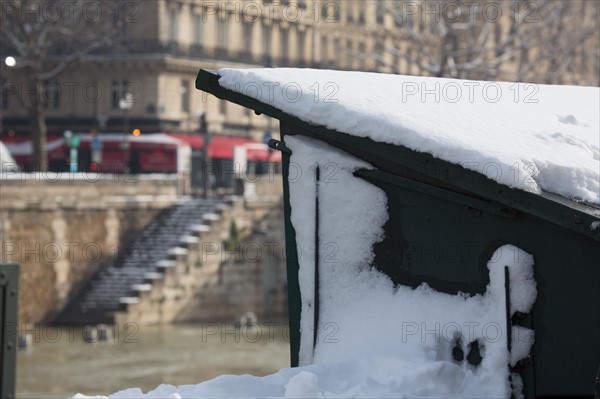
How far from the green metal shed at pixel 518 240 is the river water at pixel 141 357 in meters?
25.1

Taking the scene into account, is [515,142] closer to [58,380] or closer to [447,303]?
[447,303]

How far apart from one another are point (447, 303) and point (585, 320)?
0.87 m

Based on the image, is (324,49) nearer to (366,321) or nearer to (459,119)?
(459,119)

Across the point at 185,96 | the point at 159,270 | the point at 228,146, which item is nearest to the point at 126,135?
the point at 228,146

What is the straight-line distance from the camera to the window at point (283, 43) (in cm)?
7334

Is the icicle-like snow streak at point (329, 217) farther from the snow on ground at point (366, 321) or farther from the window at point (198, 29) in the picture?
the window at point (198, 29)

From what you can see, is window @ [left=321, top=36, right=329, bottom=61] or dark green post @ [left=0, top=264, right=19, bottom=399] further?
window @ [left=321, top=36, right=329, bottom=61]

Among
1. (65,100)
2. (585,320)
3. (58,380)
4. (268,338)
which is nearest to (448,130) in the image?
(585,320)

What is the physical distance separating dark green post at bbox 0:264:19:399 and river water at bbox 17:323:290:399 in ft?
89.3

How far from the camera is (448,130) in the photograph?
1075 centimetres

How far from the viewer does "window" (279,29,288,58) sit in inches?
2887

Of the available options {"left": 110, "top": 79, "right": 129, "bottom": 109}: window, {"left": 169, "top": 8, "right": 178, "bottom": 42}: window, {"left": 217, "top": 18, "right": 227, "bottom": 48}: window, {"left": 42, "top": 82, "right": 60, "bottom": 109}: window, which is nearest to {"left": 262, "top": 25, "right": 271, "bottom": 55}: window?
{"left": 217, "top": 18, "right": 227, "bottom": 48}: window

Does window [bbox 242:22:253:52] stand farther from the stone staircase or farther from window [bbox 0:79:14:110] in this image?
the stone staircase

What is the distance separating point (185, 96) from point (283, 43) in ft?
26.0
